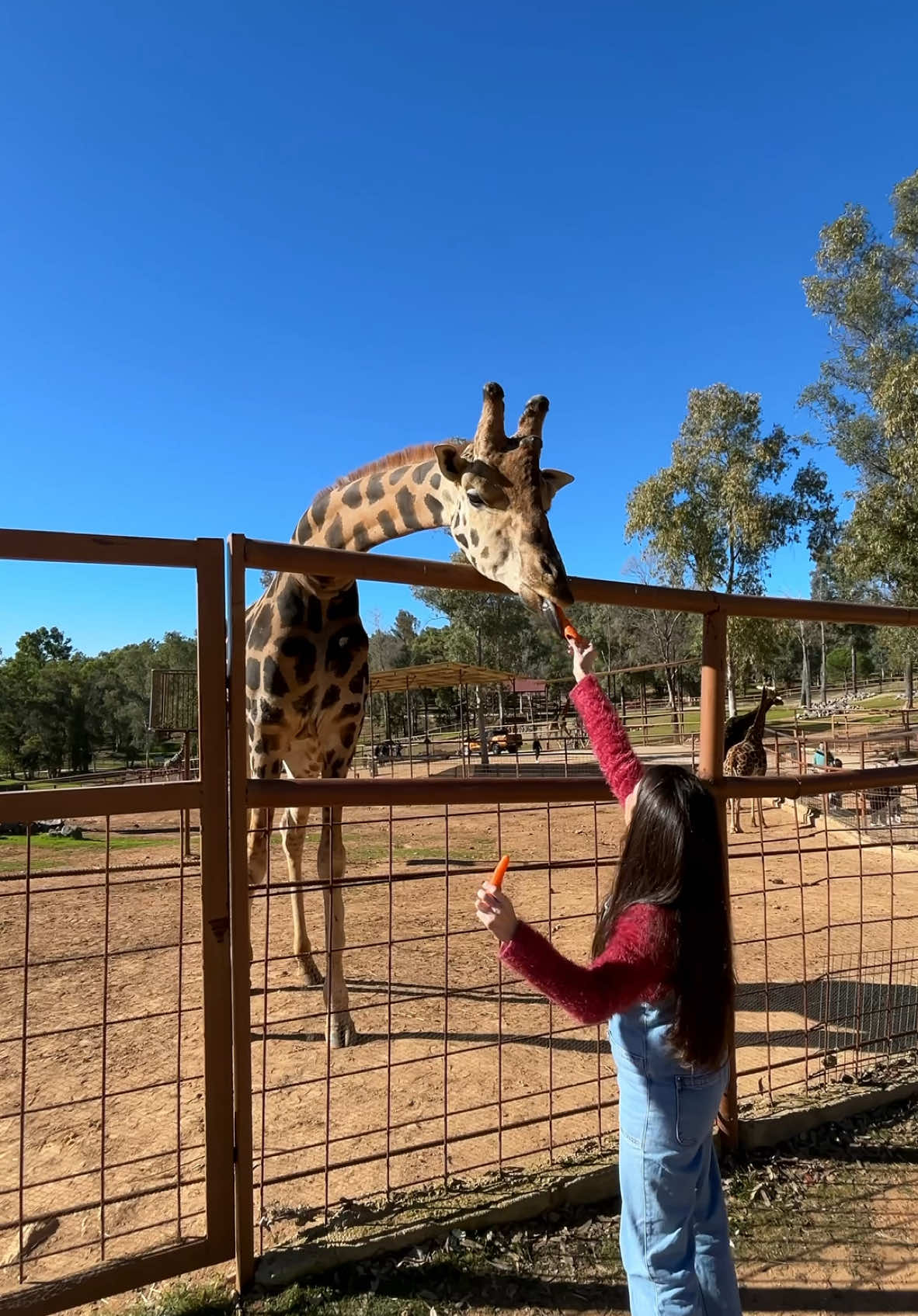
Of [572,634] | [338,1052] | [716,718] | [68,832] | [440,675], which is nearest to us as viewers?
[572,634]

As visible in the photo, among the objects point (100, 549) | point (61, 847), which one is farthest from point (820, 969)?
point (61, 847)

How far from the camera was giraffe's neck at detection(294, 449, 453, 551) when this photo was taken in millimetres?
4055

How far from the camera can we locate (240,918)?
221 centimetres

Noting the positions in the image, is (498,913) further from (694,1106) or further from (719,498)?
(719,498)

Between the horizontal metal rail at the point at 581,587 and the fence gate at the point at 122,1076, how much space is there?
0.22 m

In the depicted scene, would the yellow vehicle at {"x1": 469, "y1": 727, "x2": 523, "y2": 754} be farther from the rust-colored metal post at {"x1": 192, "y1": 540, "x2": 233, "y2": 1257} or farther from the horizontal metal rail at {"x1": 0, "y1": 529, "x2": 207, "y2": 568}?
the horizontal metal rail at {"x1": 0, "y1": 529, "x2": 207, "y2": 568}

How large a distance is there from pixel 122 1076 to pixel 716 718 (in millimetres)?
3234

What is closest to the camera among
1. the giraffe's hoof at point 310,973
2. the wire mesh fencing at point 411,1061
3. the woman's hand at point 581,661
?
the woman's hand at point 581,661

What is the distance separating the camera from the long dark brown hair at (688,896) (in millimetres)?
1646

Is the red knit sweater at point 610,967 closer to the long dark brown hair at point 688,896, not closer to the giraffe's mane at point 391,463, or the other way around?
the long dark brown hair at point 688,896

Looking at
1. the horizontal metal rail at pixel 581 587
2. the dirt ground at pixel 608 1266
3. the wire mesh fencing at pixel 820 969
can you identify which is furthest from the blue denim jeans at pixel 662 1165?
the horizontal metal rail at pixel 581 587

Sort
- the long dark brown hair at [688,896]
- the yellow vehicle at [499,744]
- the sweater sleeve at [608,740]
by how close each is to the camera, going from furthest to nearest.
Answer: the yellow vehicle at [499,744] → the sweater sleeve at [608,740] → the long dark brown hair at [688,896]

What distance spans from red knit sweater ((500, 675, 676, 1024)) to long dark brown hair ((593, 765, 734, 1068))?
0.09ft

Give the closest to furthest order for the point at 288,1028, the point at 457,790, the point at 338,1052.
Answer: the point at 457,790 → the point at 338,1052 → the point at 288,1028
